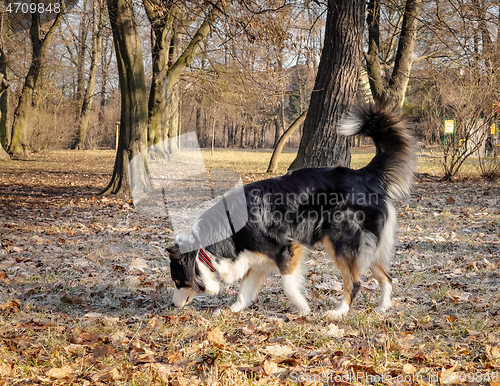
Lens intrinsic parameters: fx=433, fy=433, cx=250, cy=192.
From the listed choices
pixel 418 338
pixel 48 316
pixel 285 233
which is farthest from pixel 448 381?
pixel 48 316

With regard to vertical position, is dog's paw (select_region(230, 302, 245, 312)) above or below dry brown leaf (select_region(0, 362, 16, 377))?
below

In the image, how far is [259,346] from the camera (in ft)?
10.3

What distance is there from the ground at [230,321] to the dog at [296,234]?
32 centimetres

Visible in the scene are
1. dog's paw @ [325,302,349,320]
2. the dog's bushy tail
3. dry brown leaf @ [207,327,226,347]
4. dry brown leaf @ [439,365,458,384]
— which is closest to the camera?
dry brown leaf @ [439,365,458,384]

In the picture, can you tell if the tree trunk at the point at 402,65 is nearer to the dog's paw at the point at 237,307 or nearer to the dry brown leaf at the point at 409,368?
the dog's paw at the point at 237,307

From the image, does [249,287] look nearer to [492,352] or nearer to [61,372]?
[61,372]

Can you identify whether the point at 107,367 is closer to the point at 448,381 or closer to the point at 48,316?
the point at 48,316

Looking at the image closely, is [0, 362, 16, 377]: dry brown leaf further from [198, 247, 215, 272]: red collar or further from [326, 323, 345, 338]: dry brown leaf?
[326, 323, 345, 338]: dry brown leaf

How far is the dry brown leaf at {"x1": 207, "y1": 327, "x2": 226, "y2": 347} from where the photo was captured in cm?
315

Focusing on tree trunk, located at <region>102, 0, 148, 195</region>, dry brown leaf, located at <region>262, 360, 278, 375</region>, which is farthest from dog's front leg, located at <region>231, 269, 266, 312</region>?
tree trunk, located at <region>102, 0, 148, 195</region>

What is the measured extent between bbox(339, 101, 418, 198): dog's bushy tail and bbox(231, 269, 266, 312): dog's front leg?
1466 millimetres

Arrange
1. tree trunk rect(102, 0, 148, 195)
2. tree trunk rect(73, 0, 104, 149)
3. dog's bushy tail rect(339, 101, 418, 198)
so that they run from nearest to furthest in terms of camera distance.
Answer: dog's bushy tail rect(339, 101, 418, 198) → tree trunk rect(102, 0, 148, 195) → tree trunk rect(73, 0, 104, 149)

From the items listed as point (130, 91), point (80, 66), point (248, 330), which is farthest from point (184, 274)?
point (80, 66)

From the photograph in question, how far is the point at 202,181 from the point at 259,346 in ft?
38.4
